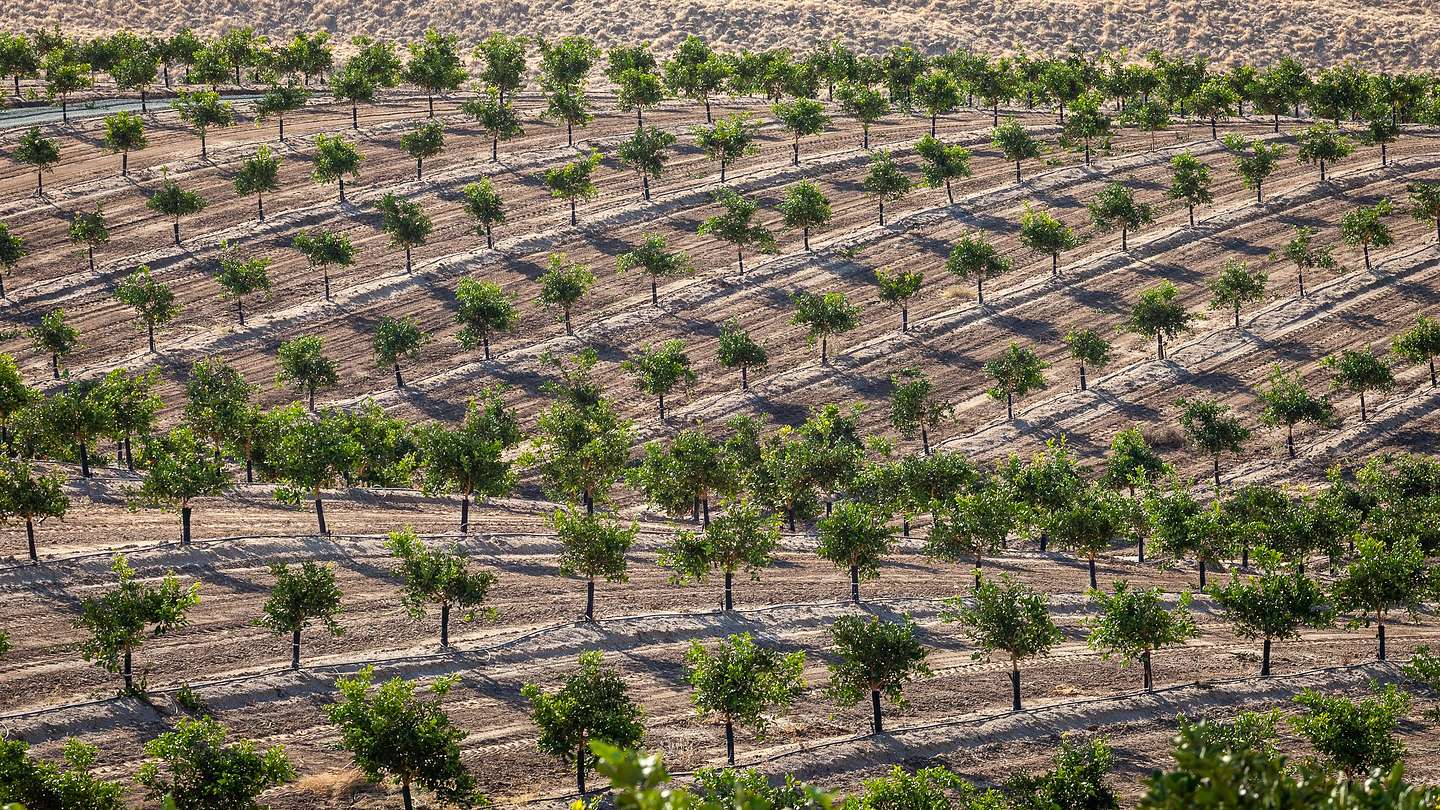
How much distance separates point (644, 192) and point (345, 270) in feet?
106

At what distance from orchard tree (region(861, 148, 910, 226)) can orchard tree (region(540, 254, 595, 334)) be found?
30.5 m

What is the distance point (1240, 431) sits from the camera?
Result: 9656 centimetres

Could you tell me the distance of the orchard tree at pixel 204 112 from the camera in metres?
137

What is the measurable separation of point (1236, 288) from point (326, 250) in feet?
265

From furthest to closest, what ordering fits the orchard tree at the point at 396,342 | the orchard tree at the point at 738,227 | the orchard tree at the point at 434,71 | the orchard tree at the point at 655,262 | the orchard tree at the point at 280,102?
the orchard tree at the point at 434,71 < the orchard tree at the point at 280,102 < the orchard tree at the point at 738,227 < the orchard tree at the point at 655,262 < the orchard tree at the point at 396,342

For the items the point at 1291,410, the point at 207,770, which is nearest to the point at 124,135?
the point at 207,770

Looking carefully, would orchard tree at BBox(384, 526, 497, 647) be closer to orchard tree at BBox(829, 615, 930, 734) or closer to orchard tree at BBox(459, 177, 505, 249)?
orchard tree at BBox(829, 615, 930, 734)

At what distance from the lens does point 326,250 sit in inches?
4616

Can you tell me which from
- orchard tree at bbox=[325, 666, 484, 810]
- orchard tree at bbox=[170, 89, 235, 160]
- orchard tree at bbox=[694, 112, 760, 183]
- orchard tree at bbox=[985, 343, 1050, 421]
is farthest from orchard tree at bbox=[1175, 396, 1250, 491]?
orchard tree at bbox=[170, 89, 235, 160]

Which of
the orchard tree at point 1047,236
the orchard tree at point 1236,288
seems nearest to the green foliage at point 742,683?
the orchard tree at point 1236,288

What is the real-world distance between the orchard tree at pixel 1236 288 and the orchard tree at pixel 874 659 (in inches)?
2552

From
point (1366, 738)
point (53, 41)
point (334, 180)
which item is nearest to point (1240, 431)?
point (1366, 738)

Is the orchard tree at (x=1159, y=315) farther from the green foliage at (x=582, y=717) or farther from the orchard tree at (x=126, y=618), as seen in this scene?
the orchard tree at (x=126, y=618)

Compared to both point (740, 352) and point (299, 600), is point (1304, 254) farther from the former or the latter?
point (299, 600)
